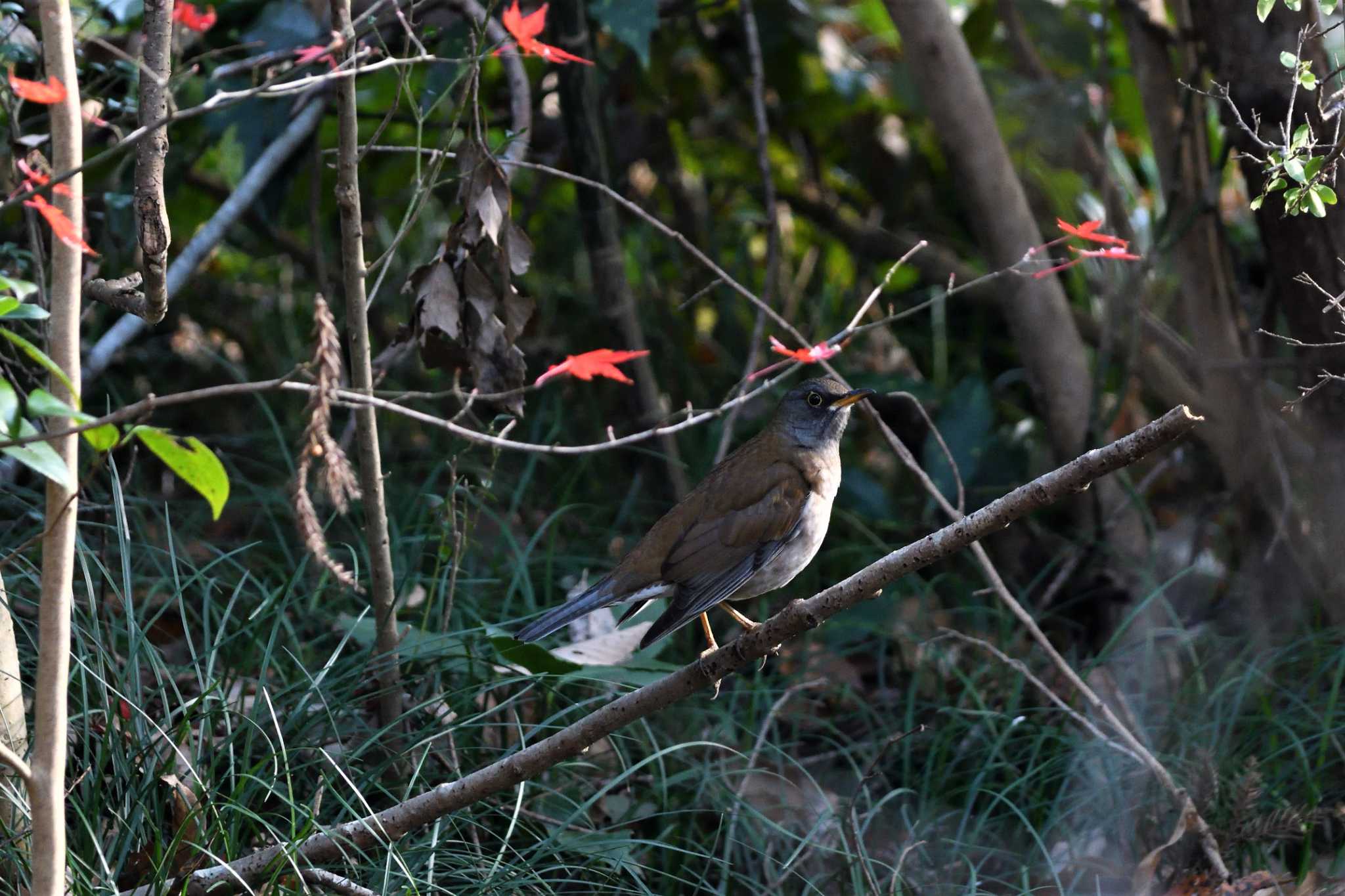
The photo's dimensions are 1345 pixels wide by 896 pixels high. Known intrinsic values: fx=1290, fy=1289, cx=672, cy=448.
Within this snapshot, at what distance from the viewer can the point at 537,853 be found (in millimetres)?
3297

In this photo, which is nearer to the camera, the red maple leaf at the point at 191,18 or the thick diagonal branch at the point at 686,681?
the thick diagonal branch at the point at 686,681

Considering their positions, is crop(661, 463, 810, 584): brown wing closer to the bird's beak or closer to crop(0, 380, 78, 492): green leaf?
the bird's beak

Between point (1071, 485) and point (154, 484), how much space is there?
4.58m

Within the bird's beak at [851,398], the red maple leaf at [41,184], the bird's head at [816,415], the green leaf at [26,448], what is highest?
the red maple leaf at [41,184]

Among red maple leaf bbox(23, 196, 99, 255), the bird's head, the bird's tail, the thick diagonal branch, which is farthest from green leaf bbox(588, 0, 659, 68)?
red maple leaf bbox(23, 196, 99, 255)

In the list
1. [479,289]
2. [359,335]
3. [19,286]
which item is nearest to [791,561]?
A: [479,289]

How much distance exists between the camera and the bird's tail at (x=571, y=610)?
11.0ft

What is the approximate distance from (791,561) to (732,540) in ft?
0.56

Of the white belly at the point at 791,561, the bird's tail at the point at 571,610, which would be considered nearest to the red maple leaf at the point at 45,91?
the bird's tail at the point at 571,610

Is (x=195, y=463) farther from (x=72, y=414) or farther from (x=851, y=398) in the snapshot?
(x=851, y=398)

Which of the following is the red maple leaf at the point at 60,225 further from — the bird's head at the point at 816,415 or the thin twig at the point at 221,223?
the bird's head at the point at 816,415

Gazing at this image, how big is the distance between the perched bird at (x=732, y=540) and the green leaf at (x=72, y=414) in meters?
1.49

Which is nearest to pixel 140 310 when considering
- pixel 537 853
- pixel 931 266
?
pixel 537 853

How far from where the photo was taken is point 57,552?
2.19 metres
